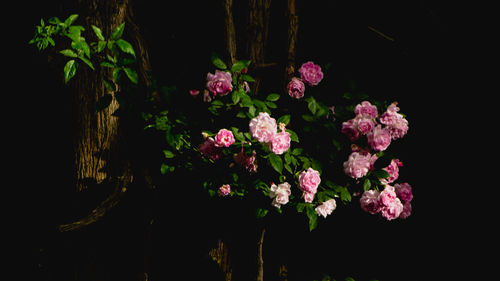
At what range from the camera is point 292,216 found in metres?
2.11

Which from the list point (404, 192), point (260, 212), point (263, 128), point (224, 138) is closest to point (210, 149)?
point (224, 138)

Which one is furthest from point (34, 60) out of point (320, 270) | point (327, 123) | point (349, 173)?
point (320, 270)

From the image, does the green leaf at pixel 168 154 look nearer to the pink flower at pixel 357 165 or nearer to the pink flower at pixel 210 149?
the pink flower at pixel 210 149

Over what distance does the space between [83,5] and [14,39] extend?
0.85m

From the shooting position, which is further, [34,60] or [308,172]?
[34,60]

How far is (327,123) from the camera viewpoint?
1.69 metres

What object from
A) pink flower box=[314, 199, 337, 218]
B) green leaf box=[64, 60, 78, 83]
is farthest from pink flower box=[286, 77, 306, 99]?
green leaf box=[64, 60, 78, 83]

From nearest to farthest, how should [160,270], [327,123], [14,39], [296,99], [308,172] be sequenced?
[308,172]
[327,123]
[296,99]
[160,270]
[14,39]

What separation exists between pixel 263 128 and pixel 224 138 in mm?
168

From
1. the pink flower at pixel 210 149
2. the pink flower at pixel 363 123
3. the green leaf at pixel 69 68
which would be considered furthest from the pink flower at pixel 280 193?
the green leaf at pixel 69 68

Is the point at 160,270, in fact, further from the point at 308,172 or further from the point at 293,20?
the point at 293,20

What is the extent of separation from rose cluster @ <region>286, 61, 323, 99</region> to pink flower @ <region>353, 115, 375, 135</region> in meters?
0.27

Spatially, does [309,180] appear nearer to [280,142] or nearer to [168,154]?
[280,142]

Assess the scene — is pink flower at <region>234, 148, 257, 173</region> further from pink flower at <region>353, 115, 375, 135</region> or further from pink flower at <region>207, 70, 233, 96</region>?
pink flower at <region>353, 115, 375, 135</region>
